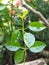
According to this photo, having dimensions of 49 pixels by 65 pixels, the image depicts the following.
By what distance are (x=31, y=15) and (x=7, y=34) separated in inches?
13.3

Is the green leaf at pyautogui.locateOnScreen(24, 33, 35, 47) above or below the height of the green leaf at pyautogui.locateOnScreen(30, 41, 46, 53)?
above

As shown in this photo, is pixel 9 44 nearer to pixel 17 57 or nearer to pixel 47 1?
pixel 17 57

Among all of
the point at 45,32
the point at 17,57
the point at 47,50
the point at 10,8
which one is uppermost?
the point at 10,8

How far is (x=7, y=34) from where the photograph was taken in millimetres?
1542

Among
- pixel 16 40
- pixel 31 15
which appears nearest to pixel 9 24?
pixel 31 15

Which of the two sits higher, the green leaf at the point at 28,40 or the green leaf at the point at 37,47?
the green leaf at the point at 28,40

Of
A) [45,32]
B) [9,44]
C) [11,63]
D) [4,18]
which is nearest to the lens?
[9,44]

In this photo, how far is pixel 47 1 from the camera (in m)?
1.84

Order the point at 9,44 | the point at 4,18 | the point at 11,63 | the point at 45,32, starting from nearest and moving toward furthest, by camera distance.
→ the point at 9,44 < the point at 4,18 < the point at 11,63 < the point at 45,32

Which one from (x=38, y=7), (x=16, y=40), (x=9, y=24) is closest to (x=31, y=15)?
(x=38, y=7)

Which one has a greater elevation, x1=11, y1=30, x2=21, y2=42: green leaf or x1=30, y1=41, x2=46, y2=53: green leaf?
x1=11, y1=30, x2=21, y2=42: green leaf

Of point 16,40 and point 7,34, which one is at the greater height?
point 16,40

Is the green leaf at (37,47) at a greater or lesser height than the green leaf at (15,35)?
lesser

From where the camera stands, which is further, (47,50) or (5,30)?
(47,50)
